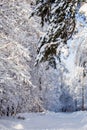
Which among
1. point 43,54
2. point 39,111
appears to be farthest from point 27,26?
point 43,54

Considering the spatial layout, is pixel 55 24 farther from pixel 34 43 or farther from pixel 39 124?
pixel 34 43

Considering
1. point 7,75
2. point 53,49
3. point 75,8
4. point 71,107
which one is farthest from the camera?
point 71,107

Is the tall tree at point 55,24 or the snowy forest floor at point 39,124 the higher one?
the tall tree at point 55,24

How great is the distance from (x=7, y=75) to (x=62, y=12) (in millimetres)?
7545

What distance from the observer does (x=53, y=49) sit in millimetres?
7656

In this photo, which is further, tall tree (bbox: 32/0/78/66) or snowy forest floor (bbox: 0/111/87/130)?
snowy forest floor (bbox: 0/111/87/130)

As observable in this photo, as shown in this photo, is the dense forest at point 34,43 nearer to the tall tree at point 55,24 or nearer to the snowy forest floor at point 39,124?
the tall tree at point 55,24

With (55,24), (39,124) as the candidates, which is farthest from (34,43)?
(55,24)

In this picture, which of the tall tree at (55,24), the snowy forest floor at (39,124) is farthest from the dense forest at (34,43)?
the snowy forest floor at (39,124)

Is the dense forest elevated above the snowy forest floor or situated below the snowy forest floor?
above

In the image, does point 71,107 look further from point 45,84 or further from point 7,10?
point 7,10

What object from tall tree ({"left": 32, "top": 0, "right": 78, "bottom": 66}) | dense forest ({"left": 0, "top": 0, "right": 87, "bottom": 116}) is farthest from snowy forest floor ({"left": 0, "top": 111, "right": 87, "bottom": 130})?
tall tree ({"left": 32, "top": 0, "right": 78, "bottom": 66})

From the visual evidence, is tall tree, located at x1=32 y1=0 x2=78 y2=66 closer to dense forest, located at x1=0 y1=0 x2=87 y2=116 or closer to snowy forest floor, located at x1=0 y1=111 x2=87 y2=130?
dense forest, located at x1=0 y1=0 x2=87 y2=116

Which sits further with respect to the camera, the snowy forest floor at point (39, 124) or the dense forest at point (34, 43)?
the snowy forest floor at point (39, 124)
